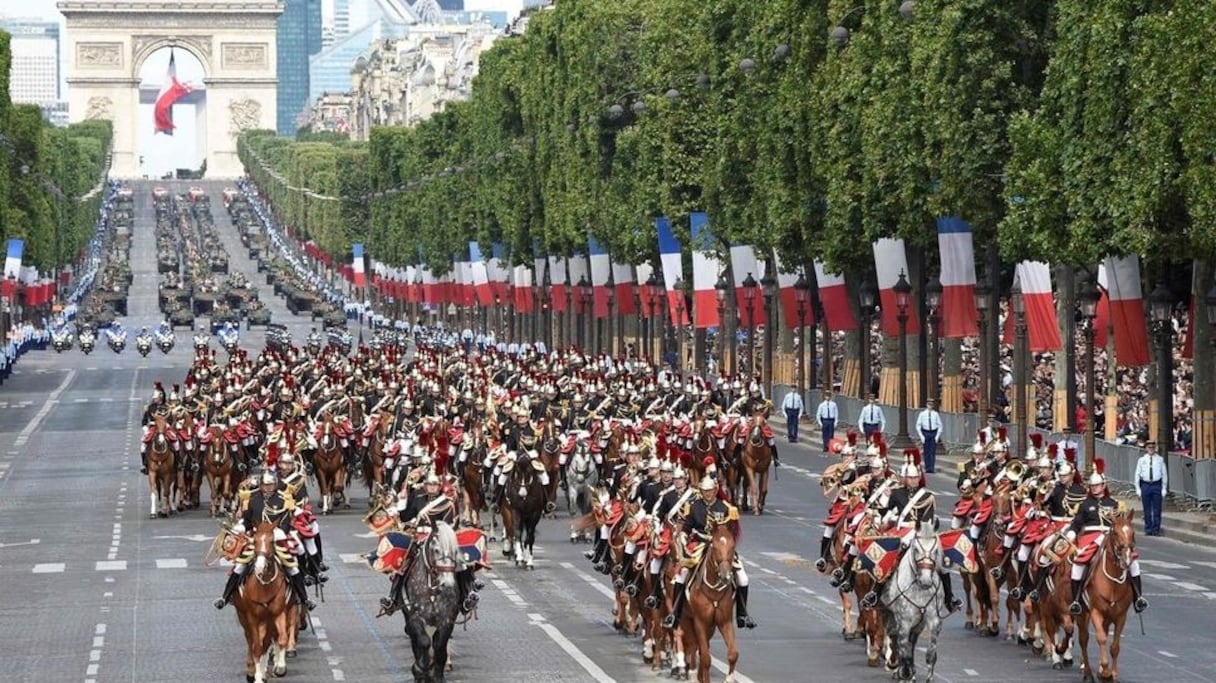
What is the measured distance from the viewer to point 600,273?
11394 centimetres

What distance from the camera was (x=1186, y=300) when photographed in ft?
242

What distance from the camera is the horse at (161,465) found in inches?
2234

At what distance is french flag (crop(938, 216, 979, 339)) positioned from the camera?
228ft

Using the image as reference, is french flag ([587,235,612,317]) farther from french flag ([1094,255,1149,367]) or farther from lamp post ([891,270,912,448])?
french flag ([1094,255,1149,367])

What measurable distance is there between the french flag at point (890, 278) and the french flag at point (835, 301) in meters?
4.66

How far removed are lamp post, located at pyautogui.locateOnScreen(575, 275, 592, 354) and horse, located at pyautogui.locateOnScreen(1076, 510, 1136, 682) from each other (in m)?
84.6

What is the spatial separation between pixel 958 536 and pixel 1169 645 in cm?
332

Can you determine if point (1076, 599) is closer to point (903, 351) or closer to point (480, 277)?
point (903, 351)

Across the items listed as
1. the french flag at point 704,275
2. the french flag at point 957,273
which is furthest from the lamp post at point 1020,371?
the french flag at point 704,275

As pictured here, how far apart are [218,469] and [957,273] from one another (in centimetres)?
2005

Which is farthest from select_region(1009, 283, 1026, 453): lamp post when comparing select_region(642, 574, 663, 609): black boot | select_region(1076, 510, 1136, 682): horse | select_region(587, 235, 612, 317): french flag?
select_region(587, 235, 612, 317): french flag

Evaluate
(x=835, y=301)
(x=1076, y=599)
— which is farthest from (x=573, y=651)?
(x=835, y=301)

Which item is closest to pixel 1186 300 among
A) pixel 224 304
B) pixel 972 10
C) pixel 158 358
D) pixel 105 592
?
pixel 972 10

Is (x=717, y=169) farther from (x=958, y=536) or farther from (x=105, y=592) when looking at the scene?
(x=958, y=536)
